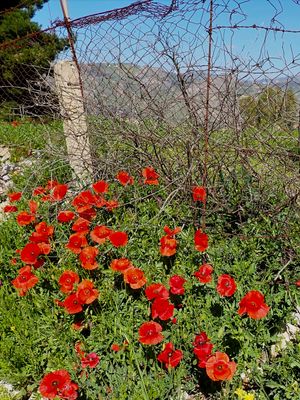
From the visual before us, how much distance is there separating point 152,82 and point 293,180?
1.20 metres

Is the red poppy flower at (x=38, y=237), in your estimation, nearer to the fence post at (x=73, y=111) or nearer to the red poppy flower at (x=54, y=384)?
the red poppy flower at (x=54, y=384)

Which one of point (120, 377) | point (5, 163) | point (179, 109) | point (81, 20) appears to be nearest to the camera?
point (120, 377)

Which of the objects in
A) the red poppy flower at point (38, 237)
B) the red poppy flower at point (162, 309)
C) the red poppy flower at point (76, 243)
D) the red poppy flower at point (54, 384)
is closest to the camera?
the red poppy flower at point (54, 384)

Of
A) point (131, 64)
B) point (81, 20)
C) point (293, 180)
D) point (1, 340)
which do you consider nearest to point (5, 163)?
point (81, 20)

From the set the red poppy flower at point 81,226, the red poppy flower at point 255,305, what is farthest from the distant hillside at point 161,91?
the red poppy flower at point 255,305

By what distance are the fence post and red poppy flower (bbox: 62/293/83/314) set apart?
1.61 m

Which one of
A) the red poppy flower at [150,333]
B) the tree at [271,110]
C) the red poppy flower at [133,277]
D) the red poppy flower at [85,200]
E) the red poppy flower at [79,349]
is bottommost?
the red poppy flower at [79,349]

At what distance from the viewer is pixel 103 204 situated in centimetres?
275

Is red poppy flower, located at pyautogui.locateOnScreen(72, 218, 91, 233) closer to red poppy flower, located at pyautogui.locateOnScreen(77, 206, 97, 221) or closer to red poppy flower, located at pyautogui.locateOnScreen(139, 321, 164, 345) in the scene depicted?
red poppy flower, located at pyautogui.locateOnScreen(77, 206, 97, 221)

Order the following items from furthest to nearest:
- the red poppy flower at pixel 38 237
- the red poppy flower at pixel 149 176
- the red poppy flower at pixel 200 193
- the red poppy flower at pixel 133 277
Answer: the red poppy flower at pixel 149 176 → the red poppy flower at pixel 200 193 → the red poppy flower at pixel 38 237 → the red poppy flower at pixel 133 277

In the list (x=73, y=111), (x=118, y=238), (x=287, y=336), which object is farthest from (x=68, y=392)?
(x=73, y=111)

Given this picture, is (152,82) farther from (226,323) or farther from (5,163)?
(5,163)

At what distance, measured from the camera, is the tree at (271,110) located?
2.87m

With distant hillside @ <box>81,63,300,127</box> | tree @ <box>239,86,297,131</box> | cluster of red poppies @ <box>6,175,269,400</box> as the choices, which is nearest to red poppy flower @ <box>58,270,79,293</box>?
cluster of red poppies @ <box>6,175,269,400</box>
